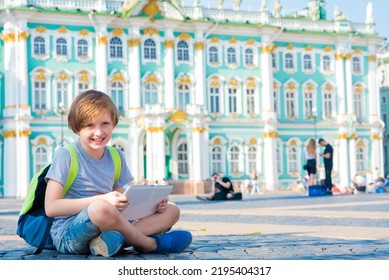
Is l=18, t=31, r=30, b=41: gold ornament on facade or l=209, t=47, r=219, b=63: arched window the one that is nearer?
l=18, t=31, r=30, b=41: gold ornament on facade

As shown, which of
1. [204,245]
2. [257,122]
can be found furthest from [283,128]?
[204,245]

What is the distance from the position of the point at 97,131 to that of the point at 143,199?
1.77 feet

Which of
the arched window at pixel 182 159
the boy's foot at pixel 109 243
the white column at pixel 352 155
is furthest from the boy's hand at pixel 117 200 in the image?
the white column at pixel 352 155

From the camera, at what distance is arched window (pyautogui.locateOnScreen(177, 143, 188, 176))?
36.7 m

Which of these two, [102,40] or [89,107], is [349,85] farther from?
[89,107]

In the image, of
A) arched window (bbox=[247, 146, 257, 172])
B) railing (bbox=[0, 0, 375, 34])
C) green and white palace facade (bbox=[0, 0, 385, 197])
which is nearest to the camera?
green and white palace facade (bbox=[0, 0, 385, 197])

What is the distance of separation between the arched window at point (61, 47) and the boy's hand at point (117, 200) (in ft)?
102

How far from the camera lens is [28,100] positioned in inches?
1384

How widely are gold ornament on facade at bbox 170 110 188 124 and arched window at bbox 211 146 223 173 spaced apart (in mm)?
3446

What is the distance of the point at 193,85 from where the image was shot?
37.8 metres

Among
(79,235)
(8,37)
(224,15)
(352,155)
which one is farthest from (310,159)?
(79,235)

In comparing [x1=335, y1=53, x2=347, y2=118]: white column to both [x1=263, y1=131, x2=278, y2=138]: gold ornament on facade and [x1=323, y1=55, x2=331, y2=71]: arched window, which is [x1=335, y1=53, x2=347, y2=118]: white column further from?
[x1=263, y1=131, x2=278, y2=138]: gold ornament on facade

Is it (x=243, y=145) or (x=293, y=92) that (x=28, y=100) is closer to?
(x=243, y=145)

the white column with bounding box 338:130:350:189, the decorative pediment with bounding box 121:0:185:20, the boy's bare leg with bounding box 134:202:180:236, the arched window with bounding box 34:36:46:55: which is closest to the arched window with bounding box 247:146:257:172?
the white column with bounding box 338:130:350:189
